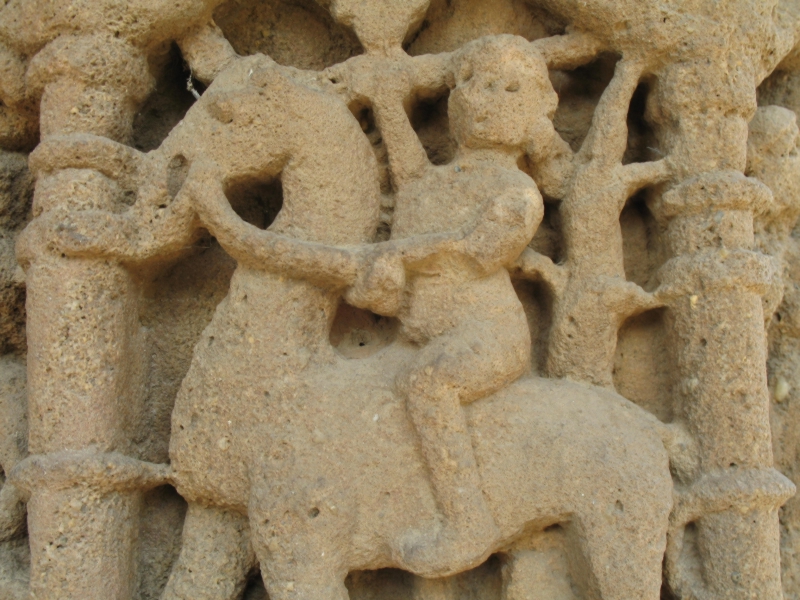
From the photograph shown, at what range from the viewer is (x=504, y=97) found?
252 cm

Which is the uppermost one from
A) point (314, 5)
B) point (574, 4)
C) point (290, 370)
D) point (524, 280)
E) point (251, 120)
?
point (574, 4)

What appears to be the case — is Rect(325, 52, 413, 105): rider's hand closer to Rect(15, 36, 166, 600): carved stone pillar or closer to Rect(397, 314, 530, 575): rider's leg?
Rect(15, 36, 166, 600): carved stone pillar

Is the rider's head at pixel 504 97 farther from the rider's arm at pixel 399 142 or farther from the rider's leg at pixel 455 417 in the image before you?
the rider's leg at pixel 455 417

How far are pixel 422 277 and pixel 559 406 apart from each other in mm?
564

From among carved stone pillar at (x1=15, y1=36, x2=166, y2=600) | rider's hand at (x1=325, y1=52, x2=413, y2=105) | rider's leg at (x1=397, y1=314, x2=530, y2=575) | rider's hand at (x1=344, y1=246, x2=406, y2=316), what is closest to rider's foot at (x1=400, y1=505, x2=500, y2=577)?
rider's leg at (x1=397, y1=314, x2=530, y2=575)

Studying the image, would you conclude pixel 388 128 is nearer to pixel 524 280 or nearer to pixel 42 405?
pixel 524 280

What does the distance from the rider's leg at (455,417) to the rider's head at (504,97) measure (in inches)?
24.9

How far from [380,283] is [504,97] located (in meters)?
0.72

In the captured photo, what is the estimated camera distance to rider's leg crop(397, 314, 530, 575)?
86.7 inches

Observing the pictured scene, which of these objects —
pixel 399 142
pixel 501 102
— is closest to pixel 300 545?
pixel 399 142

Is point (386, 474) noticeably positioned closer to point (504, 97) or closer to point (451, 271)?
point (451, 271)

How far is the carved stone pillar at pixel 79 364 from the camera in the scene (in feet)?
7.57

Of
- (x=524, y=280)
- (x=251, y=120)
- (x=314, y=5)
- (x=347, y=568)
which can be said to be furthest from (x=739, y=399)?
(x=314, y=5)

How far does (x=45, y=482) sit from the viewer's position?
7.59 ft
